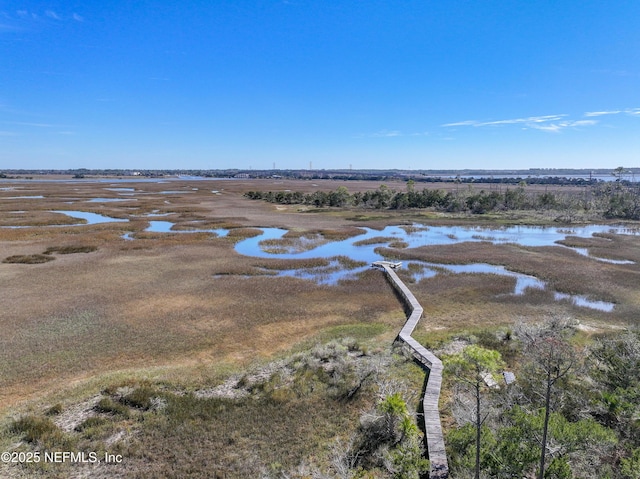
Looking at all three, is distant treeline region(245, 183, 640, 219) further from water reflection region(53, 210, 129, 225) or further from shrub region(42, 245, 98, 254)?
shrub region(42, 245, 98, 254)

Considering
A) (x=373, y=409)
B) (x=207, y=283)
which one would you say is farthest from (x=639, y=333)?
(x=207, y=283)

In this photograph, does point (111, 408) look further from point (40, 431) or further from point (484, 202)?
point (484, 202)

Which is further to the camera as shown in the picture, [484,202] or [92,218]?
[484,202]

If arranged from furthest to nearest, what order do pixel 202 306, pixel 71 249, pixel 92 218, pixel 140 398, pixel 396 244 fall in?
pixel 92 218 < pixel 396 244 < pixel 71 249 < pixel 202 306 < pixel 140 398

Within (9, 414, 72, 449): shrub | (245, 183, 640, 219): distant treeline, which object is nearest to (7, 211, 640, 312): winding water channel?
(245, 183, 640, 219): distant treeline

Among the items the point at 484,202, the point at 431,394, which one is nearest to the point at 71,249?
the point at 431,394

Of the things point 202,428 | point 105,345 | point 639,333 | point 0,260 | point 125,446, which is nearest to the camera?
point 125,446

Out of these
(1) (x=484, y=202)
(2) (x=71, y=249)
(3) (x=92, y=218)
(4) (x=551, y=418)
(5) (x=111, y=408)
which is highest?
(1) (x=484, y=202)

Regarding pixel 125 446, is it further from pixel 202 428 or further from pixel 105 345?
pixel 105 345

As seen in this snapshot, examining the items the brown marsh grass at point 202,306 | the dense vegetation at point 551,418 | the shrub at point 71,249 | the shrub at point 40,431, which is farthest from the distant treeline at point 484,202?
the shrub at point 40,431
